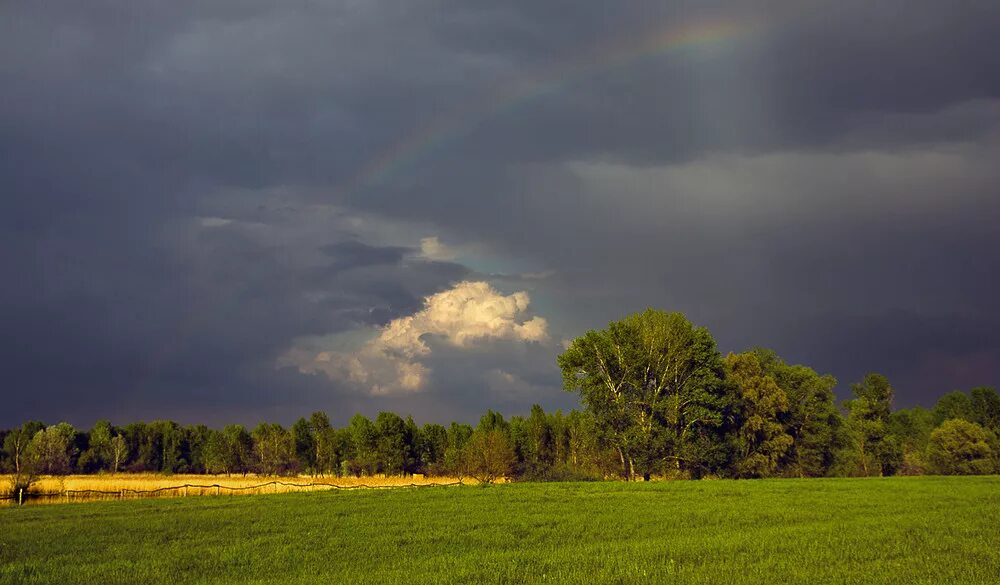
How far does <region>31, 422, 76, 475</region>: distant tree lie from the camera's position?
133m

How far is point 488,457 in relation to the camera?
79750 mm

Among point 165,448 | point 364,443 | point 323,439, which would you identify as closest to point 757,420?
point 364,443

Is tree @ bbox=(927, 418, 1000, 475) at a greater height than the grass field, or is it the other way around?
the grass field

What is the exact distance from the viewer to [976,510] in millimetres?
34188

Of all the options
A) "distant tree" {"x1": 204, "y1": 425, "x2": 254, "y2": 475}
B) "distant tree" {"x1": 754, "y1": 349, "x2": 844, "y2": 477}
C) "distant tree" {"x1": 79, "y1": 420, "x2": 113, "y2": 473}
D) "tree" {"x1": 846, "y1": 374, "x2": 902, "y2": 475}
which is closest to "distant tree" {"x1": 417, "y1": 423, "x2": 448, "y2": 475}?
"distant tree" {"x1": 204, "y1": 425, "x2": 254, "y2": 475}

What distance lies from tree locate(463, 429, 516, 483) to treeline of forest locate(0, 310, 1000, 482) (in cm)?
16

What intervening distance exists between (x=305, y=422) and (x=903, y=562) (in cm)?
12817

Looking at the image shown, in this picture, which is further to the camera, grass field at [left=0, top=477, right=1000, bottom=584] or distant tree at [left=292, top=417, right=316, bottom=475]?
distant tree at [left=292, top=417, right=316, bottom=475]

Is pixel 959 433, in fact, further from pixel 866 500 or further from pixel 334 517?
pixel 334 517

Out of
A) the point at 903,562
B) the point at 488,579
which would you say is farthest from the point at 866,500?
the point at 488,579

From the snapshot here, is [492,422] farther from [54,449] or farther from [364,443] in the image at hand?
[54,449]

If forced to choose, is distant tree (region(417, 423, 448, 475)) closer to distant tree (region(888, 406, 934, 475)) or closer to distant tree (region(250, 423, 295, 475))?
distant tree (region(250, 423, 295, 475))

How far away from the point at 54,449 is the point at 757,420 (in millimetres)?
129427

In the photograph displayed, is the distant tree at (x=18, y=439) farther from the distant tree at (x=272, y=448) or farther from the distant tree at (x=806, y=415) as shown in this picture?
the distant tree at (x=806, y=415)
